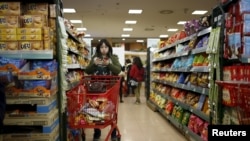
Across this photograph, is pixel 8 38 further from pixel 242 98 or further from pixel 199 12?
pixel 199 12

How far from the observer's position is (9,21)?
2508mm

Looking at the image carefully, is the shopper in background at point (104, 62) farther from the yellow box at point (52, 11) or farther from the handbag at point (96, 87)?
the yellow box at point (52, 11)

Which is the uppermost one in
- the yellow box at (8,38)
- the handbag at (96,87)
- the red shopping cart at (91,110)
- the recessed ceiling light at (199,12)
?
the recessed ceiling light at (199,12)

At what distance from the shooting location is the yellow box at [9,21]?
250 centimetres

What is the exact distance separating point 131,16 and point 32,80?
11.0 m

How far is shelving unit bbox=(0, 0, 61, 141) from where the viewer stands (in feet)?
7.80

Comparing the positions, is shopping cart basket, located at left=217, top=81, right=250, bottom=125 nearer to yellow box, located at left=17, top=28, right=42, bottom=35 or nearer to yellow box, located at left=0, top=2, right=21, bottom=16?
yellow box, located at left=17, top=28, right=42, bottom=35

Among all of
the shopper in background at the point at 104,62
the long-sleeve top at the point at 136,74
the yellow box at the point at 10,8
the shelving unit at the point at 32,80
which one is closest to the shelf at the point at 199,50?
the shopper in background at the point at 104,62

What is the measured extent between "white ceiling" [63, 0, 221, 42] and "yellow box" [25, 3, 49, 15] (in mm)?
7892

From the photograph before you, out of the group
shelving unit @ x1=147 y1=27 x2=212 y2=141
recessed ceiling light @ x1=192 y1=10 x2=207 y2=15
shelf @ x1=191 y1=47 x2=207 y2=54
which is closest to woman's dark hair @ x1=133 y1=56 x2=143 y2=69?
shelving unit @ x1=147 y1=27 x2=212 y2=141

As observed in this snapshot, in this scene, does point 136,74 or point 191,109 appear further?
point 136,74

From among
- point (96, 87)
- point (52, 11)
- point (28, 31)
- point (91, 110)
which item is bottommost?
point (91, 110)

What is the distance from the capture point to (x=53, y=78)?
2.55 meters

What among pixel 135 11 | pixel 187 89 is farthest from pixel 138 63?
pixel 187 89
